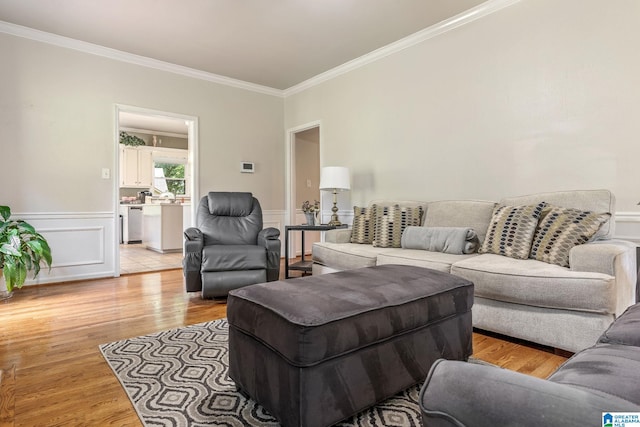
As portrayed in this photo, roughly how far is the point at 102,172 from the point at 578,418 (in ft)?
15.2

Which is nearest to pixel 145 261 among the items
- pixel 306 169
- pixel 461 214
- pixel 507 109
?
pixel 306 169

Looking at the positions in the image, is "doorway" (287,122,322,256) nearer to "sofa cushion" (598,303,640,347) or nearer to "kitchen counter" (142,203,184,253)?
"kitchen counter" (142,203,184,253)

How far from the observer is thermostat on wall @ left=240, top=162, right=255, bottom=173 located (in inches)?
206

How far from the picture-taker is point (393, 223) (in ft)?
10.9

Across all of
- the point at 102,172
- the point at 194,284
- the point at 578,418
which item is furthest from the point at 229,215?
the point at 578,418

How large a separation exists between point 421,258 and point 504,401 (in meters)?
2.10

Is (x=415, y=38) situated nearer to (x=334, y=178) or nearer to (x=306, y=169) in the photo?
(x=334, y=178)

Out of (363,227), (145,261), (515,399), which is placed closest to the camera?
(515,399)

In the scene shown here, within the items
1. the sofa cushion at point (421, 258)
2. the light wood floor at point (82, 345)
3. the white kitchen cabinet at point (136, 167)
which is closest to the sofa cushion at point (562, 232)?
the sofa cushion at point (421, 258)

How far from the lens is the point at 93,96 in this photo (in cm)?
404

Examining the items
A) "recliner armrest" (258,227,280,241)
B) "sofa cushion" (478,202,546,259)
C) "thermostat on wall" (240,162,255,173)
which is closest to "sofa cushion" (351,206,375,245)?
"recliner armrest" (258,227,280,241)

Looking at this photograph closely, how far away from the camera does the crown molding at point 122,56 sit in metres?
3.61

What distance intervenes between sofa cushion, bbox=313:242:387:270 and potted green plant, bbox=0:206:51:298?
8.44 feet

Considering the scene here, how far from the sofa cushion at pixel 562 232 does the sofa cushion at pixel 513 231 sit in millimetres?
53
